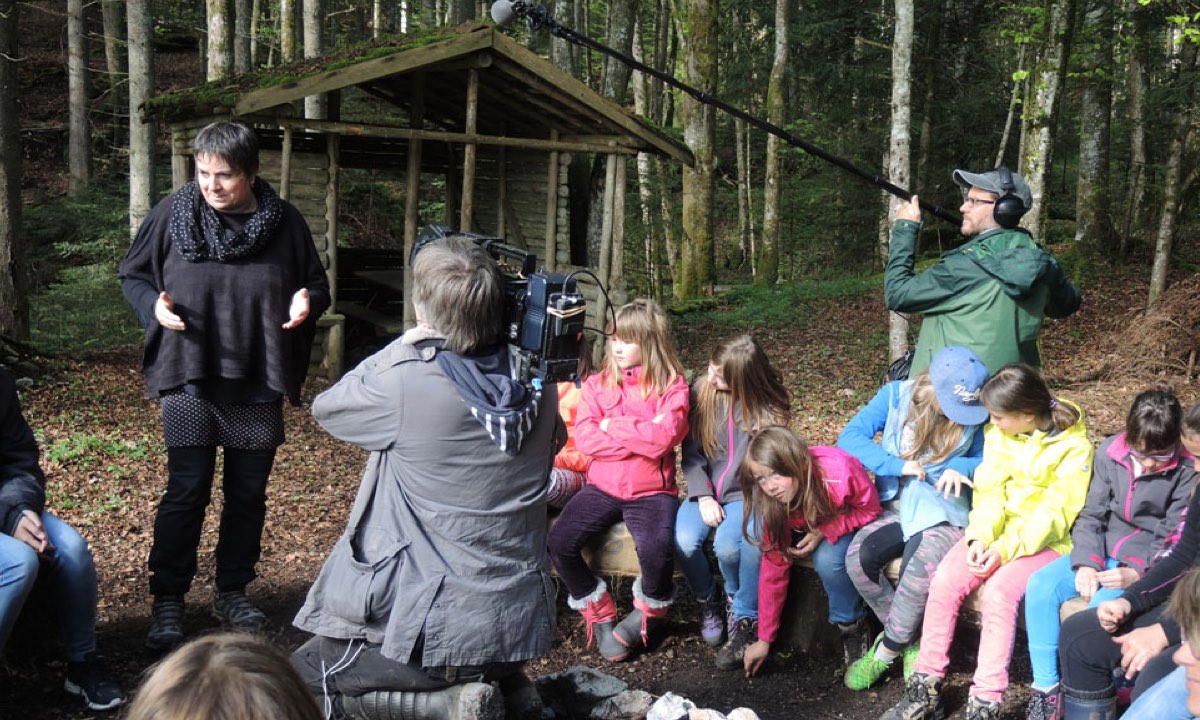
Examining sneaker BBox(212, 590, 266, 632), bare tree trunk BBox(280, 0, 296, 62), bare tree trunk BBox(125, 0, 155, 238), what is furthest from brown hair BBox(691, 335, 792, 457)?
bare tree trunk BBox(280, 0, 296, 62)

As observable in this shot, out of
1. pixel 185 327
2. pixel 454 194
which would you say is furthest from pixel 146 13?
pixel 185 327

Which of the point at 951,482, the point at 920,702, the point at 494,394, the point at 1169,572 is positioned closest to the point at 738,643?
the point at 920,702

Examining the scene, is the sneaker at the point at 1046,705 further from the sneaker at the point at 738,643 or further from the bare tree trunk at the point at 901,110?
the bare tree trunk at the point at 901,110

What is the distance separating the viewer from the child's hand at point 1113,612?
129 inches

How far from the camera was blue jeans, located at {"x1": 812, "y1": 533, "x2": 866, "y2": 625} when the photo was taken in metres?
4.11

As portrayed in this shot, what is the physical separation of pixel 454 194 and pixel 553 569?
9.47 metres

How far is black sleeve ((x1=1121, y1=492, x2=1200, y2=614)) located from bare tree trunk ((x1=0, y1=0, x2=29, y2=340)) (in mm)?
9516

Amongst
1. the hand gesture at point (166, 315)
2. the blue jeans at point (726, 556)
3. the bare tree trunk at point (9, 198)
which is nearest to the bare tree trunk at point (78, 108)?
the bare tree trunk at point (9, 198)

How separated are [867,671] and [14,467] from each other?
3416 millimetres

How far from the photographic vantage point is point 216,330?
12.7 ft

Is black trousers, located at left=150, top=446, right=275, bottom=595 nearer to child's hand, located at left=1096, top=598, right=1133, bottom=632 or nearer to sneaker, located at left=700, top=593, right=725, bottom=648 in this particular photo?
sneaker, located at left=700, top=593, right=725, bottom=648

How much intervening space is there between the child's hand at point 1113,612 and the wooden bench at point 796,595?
4.11 ft

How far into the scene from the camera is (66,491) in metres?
6.27

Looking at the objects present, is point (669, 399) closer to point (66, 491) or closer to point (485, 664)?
point (485, 664)
